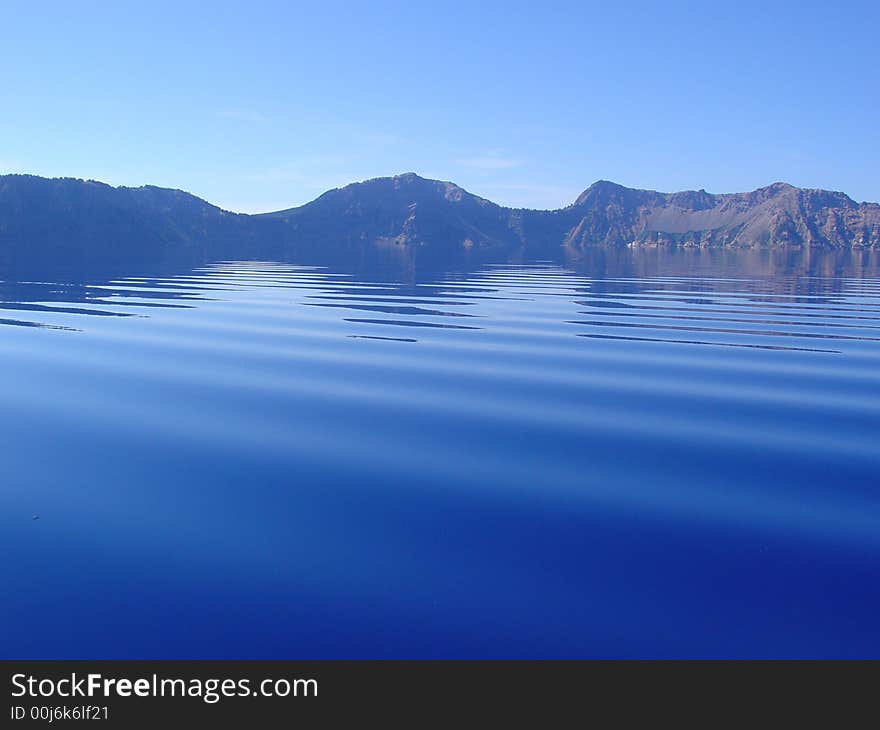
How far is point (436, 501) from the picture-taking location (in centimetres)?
786

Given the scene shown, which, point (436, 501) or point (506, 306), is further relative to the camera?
point (506, 306)

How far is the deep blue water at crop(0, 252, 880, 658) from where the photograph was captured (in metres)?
5.42

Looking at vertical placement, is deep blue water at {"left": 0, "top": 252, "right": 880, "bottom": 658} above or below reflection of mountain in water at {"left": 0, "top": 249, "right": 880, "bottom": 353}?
below

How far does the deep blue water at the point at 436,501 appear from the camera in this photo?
213 inches

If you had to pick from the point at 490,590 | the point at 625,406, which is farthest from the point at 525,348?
the point at 490,590

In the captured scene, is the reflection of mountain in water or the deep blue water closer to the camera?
the deep blue water

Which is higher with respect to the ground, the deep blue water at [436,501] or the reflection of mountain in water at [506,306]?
the reflection of mountain in water at [506,306]

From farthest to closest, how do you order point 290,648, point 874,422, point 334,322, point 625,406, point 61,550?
point 334,322 < point 625,406 < point 874,422 < point 61,550 < point 290,648

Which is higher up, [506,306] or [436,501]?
[506,306]

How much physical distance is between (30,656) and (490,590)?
345 cm

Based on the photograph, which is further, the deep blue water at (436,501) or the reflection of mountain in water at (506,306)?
the reflection of mountain in water at (506,306)

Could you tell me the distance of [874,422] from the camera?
36.3 ft

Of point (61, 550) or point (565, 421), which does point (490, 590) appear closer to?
point (61, 550)

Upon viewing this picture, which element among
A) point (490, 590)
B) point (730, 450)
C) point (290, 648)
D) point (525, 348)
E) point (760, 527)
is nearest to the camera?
point (290, 648)
